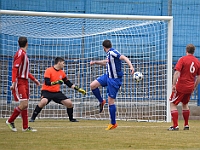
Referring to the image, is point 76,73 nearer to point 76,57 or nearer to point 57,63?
point 76,57

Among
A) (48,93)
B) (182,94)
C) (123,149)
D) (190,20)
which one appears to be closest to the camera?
(123,149)

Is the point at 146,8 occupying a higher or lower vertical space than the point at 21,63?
higher

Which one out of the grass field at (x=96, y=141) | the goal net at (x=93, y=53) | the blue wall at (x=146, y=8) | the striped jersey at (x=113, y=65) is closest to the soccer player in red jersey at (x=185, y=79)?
the striped jersey at (x=113, y=65)

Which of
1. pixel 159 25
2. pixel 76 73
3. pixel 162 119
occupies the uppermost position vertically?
pixel 159 25

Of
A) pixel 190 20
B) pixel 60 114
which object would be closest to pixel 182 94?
pixel 60 114

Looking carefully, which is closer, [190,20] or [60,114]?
[60,114]

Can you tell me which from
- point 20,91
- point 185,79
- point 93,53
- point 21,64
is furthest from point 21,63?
point 93,53

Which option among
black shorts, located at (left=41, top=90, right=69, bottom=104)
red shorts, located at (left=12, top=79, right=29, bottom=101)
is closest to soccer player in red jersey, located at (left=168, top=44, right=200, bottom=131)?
red shorts, located at (left=12, top=79, right=29, bottom=101)

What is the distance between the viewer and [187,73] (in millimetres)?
12766

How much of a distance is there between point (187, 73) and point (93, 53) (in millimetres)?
6271

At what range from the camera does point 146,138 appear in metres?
10.3

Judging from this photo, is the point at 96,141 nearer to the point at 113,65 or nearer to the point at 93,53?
the point at 113,65

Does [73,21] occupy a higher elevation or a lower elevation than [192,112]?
higher

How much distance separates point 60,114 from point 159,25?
3942mm
